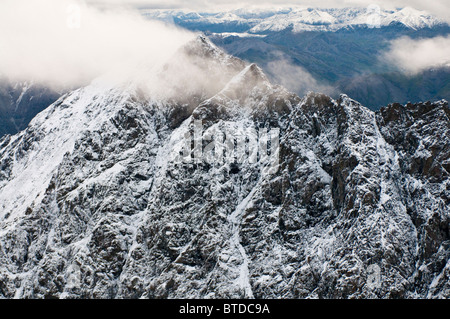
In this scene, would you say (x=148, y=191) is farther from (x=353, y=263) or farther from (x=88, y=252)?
(x=353, y=263)

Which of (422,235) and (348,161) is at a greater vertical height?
(348,161)

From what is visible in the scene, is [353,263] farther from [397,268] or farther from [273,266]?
[273,266]

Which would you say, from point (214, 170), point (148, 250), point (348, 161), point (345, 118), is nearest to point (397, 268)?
point (348, 161)

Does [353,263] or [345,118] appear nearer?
[353,263]
